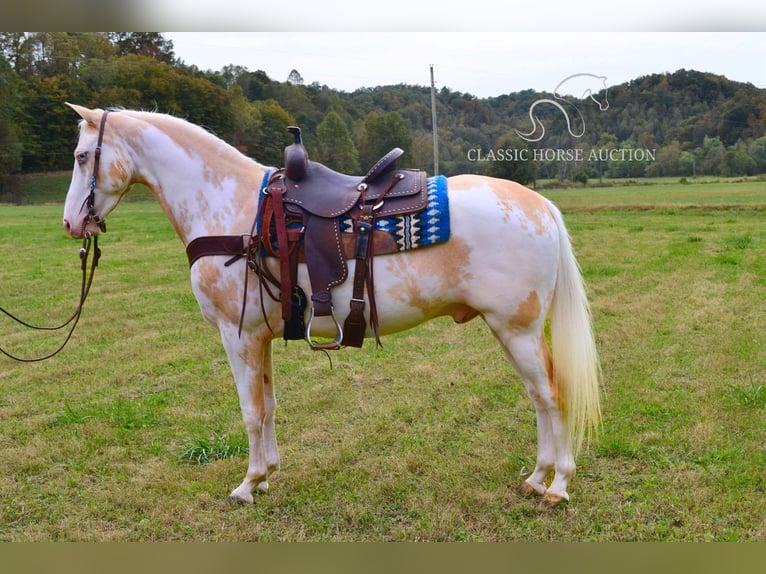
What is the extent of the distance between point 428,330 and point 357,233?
160 inches

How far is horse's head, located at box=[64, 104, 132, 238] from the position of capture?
3.18 meters

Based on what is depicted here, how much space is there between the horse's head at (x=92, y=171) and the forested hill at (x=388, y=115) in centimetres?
1076

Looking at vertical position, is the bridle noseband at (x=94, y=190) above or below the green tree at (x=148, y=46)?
below

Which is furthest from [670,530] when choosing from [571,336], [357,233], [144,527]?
[144,527]

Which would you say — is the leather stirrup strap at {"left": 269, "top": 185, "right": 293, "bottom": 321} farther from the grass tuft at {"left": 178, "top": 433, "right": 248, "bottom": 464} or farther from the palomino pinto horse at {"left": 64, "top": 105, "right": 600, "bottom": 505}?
the grass tuft at {"left": 178, "top": 433, "right": 248, "bottom": 464}

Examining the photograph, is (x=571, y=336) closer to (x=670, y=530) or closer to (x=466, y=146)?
(x=670, y=530)

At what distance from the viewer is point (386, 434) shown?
4.16 m

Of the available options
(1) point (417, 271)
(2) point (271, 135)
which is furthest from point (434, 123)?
(1) point (417, 271)

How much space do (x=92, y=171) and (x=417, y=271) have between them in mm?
1842

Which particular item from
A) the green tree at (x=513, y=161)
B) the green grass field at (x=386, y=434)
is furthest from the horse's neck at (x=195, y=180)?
the green tree at (x=513, y=161)

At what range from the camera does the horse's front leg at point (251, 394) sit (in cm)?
332

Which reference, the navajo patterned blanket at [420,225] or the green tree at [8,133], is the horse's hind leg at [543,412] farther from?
the green tree at [8,133]

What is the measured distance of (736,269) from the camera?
951 centimetres

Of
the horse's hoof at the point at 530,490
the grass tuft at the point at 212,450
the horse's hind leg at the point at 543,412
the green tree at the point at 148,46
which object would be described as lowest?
the horse's hoof at the point at 530,490
